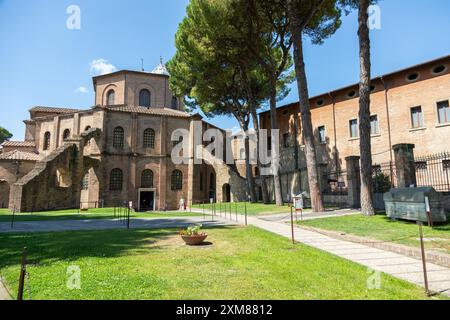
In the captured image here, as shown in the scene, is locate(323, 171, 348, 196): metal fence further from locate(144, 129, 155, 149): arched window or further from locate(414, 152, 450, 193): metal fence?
locate(144, 129, 155, 149): arched window

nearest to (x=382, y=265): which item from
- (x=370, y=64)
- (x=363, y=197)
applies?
(x=363, y=197)

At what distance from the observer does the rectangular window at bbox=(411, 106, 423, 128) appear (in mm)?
19484

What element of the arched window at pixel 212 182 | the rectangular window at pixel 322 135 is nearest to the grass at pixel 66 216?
the rectangular window at pixel 322 135

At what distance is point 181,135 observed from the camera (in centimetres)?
3178

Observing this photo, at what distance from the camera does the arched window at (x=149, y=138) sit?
3075 centimetres

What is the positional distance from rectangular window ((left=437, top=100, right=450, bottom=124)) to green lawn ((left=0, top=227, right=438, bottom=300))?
57.8 feet

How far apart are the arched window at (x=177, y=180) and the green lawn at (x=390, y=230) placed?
21709mm

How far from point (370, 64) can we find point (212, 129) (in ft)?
81.8

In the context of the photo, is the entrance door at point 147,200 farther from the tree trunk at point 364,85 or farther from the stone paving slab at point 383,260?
the stone paving slab at point 383,260

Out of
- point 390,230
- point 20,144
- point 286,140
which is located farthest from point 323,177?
point 20,144

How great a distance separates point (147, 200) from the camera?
30469mm

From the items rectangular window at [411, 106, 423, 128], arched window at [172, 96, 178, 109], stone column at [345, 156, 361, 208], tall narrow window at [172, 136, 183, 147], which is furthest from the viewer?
arched window at [172, 96, 178, 109]

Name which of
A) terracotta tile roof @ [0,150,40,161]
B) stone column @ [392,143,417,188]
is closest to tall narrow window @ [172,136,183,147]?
terracotta tile roof @ [0,150,40,161]
